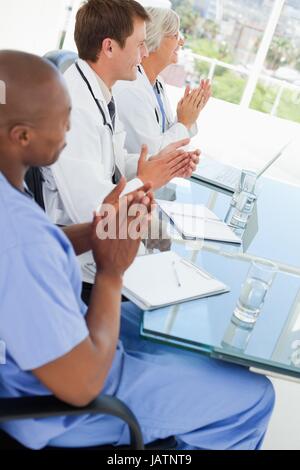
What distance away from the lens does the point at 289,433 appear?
179 centimetres

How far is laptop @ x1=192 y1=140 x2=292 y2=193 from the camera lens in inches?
77.3

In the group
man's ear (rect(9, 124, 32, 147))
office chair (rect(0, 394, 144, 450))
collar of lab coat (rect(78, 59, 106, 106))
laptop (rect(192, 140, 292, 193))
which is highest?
man's ear (rect(9, 124, 32, 147))

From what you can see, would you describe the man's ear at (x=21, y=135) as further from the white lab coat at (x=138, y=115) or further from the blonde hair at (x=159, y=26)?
the blonde hair at (x=159, y=26)

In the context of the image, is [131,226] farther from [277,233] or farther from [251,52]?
[251,52]

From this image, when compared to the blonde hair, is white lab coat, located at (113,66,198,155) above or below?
below

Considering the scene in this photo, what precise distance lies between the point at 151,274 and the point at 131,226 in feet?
0.52

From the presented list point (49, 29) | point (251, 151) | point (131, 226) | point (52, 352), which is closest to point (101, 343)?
point (52, 352)

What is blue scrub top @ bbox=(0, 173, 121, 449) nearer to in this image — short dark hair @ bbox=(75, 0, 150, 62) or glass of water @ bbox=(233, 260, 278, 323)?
glass of water @ bbox=(233, 260, 278, 323)

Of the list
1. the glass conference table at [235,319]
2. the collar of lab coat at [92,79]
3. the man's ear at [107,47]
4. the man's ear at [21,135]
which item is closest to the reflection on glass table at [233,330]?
the glass conference table at [235,319]

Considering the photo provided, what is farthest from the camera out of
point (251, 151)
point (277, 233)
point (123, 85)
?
point (251, 151)

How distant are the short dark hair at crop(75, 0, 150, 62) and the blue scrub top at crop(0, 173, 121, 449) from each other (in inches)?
39.1

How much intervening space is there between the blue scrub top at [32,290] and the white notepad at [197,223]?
654mm

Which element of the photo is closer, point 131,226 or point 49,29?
point 131,226
